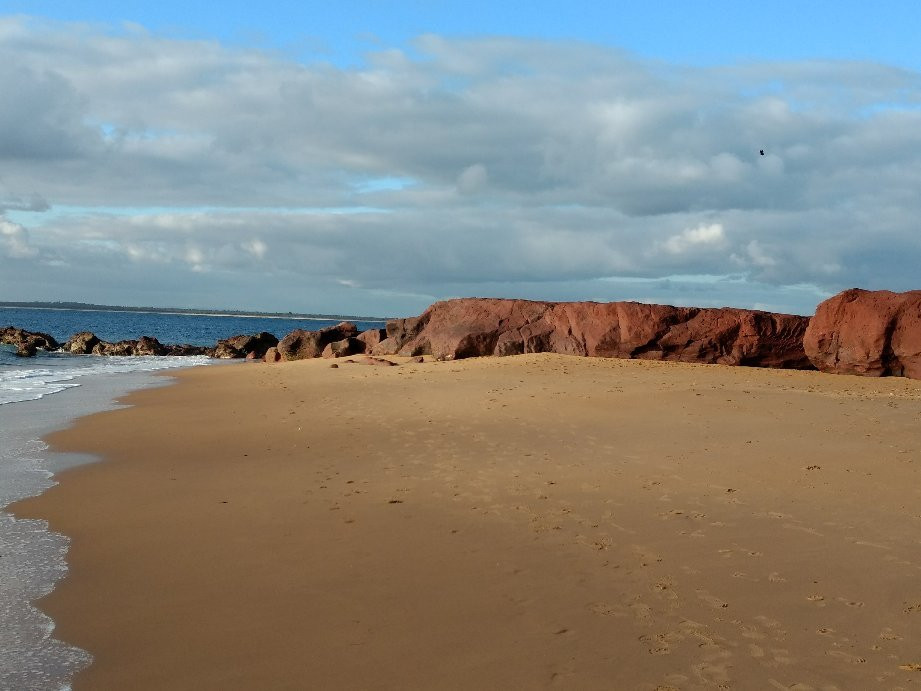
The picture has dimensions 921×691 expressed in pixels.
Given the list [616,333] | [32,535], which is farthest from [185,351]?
[32,535]

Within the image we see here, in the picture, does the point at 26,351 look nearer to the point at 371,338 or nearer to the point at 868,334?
the point at 371,338

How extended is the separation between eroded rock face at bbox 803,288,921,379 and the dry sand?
19.0 feet

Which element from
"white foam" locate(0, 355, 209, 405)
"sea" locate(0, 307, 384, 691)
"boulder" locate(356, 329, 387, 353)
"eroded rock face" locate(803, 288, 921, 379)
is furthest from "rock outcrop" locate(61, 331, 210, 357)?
"eroded rock face" locate(803, 288, 921, 379)

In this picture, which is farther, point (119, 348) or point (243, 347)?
point (243, 347)

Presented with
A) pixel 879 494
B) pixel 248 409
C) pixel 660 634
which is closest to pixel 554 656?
pixel 660 634

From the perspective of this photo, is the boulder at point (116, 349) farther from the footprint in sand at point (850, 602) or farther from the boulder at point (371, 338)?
the footprint in sand at point (850, 602)

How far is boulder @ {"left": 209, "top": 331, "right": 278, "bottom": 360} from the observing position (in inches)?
1734

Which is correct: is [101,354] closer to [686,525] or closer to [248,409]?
[248,409]

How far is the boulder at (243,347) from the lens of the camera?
44.0 m

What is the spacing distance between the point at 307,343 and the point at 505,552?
28.1m

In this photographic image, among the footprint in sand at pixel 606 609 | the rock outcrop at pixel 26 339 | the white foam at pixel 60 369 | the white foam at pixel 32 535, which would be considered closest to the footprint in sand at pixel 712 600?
the footprint in sand at pixel 606 609

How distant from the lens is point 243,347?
45.0 metres

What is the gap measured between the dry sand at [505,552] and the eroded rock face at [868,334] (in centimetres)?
580

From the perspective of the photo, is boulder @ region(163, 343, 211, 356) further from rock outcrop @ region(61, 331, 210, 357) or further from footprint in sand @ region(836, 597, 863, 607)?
footprint in sand @ region(836, 597, 863, 607)
